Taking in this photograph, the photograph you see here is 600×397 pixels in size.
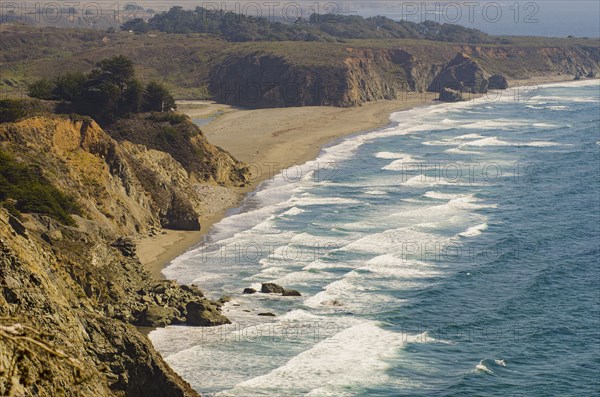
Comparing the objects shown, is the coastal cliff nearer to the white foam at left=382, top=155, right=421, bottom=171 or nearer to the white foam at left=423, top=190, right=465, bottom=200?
the white foam at left=423, top=190, right=465, bottom=200

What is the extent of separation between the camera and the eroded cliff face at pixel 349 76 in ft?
453

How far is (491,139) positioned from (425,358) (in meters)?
71.2

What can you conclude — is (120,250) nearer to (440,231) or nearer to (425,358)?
(425,358)

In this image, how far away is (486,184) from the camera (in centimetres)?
7988

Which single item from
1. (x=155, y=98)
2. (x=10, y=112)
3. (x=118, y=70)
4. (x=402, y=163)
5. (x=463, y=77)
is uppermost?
(x=118, y=70)

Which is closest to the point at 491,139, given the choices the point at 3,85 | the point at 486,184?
the point at 486,184

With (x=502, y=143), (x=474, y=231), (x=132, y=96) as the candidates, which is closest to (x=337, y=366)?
(x=474, y=231)

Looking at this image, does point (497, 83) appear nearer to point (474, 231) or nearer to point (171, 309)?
point (474, 231)

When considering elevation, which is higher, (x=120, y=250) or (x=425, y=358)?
(x=120, y=250)

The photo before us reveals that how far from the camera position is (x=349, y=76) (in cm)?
14175

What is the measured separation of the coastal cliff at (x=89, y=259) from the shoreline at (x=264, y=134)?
1961mm

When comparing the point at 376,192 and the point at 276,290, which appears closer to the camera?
the point at 276,290

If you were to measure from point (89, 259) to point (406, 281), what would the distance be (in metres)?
17.5

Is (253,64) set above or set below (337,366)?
above
